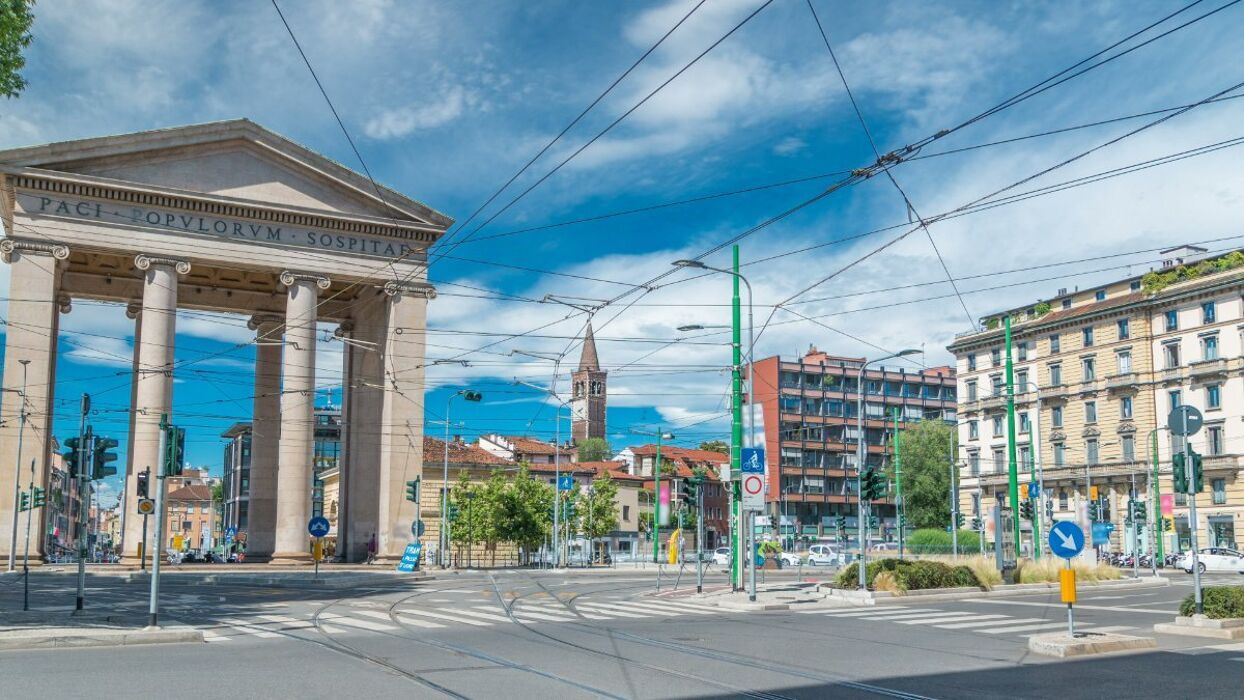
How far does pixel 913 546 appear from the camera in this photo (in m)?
61.0

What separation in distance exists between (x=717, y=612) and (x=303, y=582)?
58.9ft

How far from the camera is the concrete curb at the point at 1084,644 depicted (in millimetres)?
16016

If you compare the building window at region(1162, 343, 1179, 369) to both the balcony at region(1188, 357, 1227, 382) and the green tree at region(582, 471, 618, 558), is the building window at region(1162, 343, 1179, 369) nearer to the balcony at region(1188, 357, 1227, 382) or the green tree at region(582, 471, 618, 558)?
the balcony at region(1188, 357, 1227, 382)

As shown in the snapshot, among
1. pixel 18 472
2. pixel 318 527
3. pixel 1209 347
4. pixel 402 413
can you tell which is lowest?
pixel 318 527

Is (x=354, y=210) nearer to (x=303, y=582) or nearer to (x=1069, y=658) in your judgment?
(x=303, y=582)

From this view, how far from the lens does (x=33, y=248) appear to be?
40.1 meters

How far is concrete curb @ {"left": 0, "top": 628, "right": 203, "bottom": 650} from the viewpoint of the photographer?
53.3 feet

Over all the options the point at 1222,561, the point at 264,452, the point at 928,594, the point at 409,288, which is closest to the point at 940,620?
the point at 928,594

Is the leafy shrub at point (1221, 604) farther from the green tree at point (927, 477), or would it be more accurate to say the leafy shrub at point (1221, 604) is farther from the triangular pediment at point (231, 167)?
the green tree at point (927, 477)

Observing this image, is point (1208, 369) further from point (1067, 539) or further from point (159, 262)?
point (159, 262)

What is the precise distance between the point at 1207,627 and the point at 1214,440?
A: 6040 cm

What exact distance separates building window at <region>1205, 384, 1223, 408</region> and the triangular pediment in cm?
5286

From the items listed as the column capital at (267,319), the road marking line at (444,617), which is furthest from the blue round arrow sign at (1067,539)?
the column capital at (267,319)

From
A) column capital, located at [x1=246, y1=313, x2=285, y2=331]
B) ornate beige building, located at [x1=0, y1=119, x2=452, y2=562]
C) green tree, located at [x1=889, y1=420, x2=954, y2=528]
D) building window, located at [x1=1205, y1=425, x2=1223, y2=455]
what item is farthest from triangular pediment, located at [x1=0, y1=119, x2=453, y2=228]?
green tree, located at [x1=889, y1=420, x2=954, y2=528]
